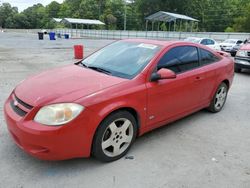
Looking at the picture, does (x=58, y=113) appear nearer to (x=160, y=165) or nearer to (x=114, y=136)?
(x=114, y=136)

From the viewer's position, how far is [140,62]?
3.48 metres

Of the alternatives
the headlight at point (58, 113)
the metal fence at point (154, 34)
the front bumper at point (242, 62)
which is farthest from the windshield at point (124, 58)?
→ the metal fence at point (154, 34)

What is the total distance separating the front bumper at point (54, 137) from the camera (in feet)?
8.30

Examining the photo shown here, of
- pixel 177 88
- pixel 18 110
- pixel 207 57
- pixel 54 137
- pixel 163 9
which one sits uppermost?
pixel 163 9

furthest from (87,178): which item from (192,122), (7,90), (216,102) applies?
(7,90)

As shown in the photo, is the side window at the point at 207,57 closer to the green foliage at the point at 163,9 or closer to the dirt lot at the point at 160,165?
the dirt lot at the point at 160,165

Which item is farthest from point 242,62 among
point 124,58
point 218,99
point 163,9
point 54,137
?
point 163,9

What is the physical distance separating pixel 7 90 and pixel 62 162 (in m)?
3.79

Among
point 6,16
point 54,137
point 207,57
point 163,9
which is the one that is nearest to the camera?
point 54,137

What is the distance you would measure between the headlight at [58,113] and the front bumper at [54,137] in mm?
48

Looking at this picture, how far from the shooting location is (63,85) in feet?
9.89

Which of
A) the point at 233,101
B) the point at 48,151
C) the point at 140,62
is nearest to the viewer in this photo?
the point at 48,151

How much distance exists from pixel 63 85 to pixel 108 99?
620mm

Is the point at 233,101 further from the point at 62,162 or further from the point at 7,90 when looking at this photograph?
the point at 7,90
